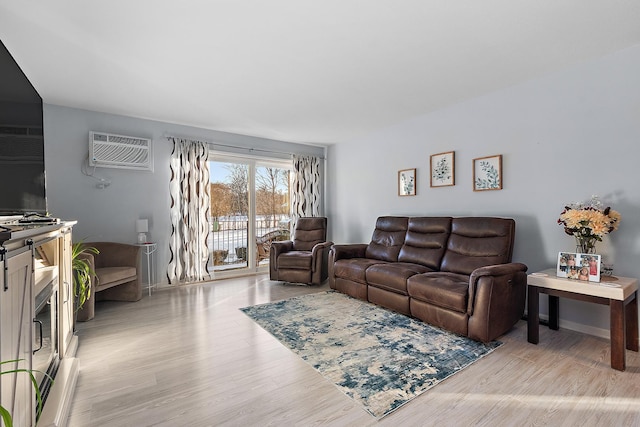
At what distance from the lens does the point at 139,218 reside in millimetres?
4188

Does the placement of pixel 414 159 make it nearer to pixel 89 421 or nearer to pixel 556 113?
pixel 556 113

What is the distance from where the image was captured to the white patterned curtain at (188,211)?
14.3 ft

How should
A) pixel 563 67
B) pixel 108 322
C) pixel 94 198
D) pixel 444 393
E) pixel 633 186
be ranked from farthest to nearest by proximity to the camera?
pixel 94 198 → pixel 108 322 → pixel 563 67 → pixel 633 186 → pixel 444 393

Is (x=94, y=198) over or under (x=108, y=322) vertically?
over

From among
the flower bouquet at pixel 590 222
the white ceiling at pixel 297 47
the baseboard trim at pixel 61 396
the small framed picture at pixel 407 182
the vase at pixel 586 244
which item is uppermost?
the white ceiling at pixel 297 47

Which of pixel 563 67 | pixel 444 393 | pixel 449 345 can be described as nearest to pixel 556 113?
pixel 563 67

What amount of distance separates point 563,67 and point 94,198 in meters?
5.39

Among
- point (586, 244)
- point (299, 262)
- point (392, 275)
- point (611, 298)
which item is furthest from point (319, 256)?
point (611, 298)

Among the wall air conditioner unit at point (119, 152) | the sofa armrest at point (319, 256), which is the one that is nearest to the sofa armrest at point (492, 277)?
the sofa armrest at point (319, 256)

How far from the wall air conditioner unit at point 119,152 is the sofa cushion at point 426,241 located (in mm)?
3660

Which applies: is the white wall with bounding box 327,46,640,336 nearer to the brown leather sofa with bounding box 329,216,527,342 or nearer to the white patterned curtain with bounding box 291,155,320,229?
the brown leather sofa with bounding box 329,216,527,342

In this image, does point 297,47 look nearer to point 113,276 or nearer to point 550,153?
point 550,153

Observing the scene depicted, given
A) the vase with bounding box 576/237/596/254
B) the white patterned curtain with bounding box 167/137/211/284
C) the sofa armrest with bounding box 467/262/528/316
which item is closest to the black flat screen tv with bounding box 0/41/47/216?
the white patterned curtain with bounding box 167/137/211/284

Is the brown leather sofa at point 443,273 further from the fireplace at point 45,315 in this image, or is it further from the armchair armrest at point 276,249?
the fireplace at point 45,315
